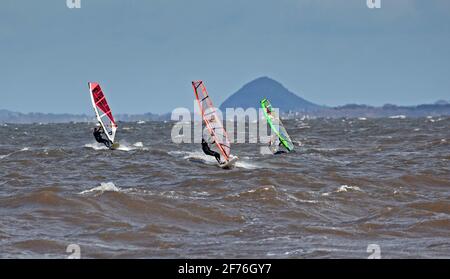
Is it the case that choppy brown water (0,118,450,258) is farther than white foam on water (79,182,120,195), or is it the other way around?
white foam on water (79,182,120,195)

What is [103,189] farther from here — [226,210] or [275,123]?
[275,123]

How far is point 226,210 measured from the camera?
50.8 feet

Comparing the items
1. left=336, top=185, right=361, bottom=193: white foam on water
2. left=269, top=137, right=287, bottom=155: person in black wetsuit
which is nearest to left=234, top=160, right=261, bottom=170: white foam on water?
left=269, top=137, right=287, bottom=155: person in black wetsuit

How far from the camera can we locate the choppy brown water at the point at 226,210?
464 inches

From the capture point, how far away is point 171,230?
13.5 metres

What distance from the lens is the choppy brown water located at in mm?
11781

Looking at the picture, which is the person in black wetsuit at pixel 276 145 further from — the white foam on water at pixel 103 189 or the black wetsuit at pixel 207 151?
the white foam on water at pixel 103 189

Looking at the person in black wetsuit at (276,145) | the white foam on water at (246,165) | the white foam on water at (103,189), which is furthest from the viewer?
the person in black wetsuit at (276,145)

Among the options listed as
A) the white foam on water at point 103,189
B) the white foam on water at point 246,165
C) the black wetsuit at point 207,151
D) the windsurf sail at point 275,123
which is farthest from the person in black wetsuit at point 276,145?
the white foam on water at point 103,189

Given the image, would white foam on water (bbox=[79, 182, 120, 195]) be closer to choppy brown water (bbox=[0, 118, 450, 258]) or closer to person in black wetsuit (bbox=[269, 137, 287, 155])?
choppy brown water (bbox=[0, 118, 450, 258])

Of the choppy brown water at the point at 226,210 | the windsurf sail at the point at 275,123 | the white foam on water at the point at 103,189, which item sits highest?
the windsurf sail at the point at 275,123

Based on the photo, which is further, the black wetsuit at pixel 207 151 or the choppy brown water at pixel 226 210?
the black wetsuit at pixel 207 151
